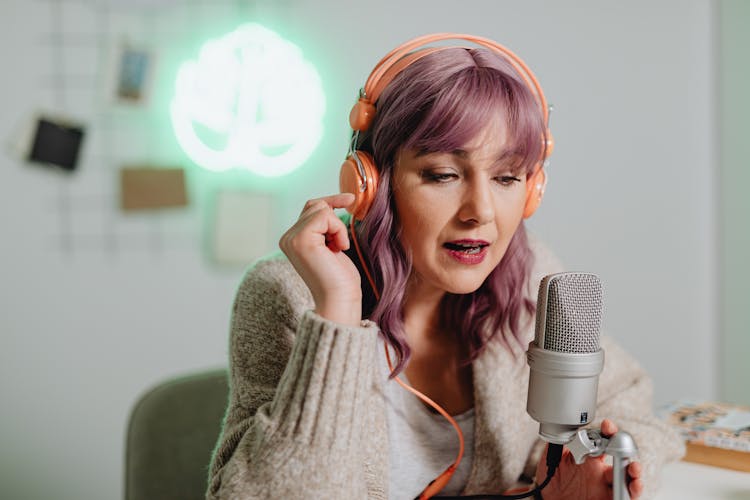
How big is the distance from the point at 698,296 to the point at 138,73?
1.99 metres

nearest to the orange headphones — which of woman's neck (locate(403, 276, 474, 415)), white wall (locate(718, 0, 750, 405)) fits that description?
woman's neck (locate(403, 276, 474, 415))

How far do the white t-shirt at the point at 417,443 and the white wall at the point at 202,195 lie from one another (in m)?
1.22

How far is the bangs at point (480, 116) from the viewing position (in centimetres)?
90

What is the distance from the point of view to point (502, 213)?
0.96 metres

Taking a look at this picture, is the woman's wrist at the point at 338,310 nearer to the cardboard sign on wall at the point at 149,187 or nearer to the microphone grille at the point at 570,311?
the microphone grille at the point at 570,311

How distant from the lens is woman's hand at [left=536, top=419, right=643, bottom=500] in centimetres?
90

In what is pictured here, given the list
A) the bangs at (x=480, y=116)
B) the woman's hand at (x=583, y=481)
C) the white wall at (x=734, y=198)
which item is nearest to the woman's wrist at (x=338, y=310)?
the bangs at (x=480, y=116)

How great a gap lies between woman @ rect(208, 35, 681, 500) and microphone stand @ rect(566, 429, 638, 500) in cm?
2

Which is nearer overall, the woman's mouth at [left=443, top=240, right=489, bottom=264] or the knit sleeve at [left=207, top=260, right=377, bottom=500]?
the knit sleeve at [left=207, top=260, right=377, bottom=500]

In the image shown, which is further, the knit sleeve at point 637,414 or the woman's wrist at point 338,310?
the knit sleeve at point 637,414

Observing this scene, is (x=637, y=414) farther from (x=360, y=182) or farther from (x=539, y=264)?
(x=360, y=182)

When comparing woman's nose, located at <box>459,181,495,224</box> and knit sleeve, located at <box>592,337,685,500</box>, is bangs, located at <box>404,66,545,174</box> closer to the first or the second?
woman's nose, located at <box>459,181,495,224</box>

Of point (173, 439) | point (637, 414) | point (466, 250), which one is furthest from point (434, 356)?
point (173, 439)

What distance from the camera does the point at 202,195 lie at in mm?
2168
